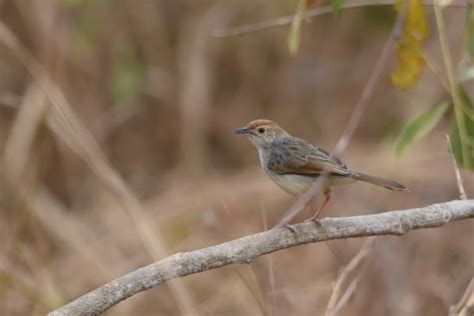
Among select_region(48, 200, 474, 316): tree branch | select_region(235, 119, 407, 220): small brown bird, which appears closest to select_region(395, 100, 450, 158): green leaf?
select_region(235, 119, 407, 220): small brown bird

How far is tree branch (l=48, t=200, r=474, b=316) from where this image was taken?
309cm

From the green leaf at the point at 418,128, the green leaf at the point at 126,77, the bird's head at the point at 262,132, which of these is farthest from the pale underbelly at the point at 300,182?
the green leaf at the point at 126,77

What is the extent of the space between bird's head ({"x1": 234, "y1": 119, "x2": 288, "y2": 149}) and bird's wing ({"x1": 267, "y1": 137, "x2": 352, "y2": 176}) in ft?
0.68

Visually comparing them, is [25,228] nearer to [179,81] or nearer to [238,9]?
[179,81]

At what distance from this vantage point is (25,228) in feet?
22.7

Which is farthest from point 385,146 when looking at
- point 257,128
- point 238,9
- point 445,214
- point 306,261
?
point 445,214

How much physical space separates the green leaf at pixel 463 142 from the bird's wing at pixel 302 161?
0.49m

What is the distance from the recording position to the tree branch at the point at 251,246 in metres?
3.09

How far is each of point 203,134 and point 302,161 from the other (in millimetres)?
5614

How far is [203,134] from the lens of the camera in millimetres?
9781

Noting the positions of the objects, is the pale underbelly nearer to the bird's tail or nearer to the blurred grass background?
the bird's tail

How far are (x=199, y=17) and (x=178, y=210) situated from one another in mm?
2612

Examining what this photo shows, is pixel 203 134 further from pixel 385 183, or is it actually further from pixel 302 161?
pixel 385 183

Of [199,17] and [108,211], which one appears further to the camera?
[199,17]
